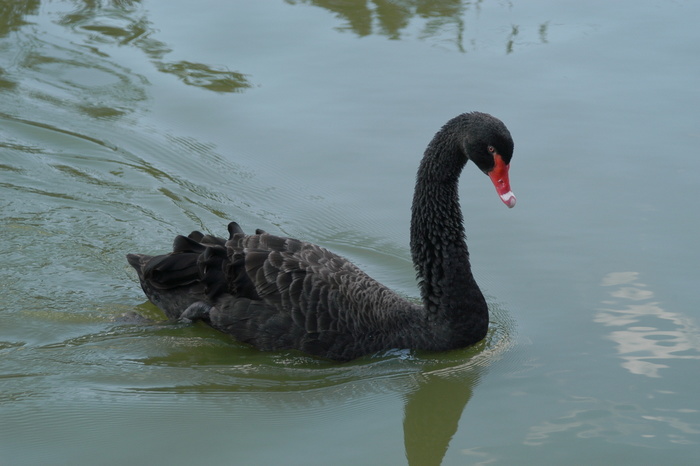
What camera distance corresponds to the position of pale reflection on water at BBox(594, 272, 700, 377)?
5.63 m

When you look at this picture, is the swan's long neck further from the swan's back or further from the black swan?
the swan's back

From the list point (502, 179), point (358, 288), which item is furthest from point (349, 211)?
point (502, 179)

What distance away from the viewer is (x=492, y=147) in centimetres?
546

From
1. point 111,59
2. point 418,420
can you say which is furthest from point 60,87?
point 418,420

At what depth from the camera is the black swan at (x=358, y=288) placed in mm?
5664

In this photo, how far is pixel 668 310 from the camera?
6074 millimetres

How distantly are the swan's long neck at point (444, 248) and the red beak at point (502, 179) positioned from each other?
25 cm

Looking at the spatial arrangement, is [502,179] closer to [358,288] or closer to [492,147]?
[492,147]

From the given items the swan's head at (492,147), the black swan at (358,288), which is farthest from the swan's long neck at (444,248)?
the swan's head at (492,147)

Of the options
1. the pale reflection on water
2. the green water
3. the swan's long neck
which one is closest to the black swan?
the swan's long neck

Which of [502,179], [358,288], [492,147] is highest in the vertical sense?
[492,147]

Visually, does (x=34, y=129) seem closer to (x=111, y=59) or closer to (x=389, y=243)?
(x=111, y=59)

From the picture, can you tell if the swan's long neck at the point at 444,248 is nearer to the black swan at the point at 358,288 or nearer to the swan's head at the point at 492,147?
the black swan at the point at 358,288

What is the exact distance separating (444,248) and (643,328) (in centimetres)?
135
